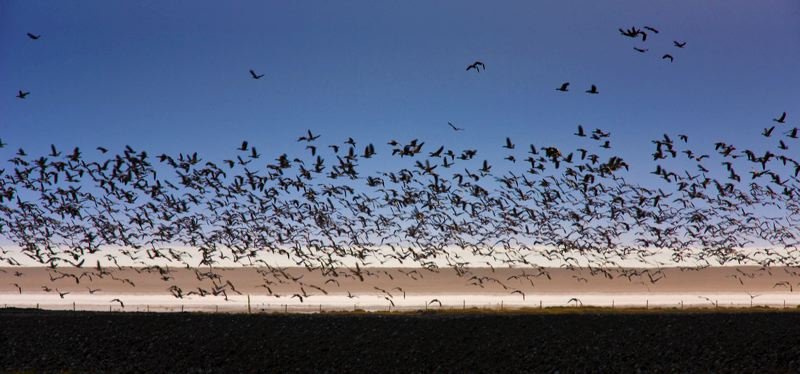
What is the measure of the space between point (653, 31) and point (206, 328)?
138 feet

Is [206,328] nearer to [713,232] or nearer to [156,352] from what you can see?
[156,352]

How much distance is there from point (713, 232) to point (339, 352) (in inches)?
1728

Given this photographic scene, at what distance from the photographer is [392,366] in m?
47.3

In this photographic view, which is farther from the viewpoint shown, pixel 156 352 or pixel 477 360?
pixel 156 352

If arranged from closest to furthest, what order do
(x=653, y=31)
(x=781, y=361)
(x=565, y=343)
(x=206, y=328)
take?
(x=653, y=31) → (x=781, y=361) → (x=565, y=343) → (x=206, y=328)

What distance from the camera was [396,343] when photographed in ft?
178

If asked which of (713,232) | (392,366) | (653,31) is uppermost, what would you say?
(653,31)

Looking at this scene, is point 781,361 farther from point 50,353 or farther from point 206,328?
point 50,353

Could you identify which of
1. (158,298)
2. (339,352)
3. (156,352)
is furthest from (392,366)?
(158,298)

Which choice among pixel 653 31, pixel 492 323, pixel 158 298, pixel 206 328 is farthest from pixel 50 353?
pixel 158 298

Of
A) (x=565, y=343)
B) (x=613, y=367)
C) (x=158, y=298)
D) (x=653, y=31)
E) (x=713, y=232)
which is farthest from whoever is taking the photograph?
(x=158, y=298)

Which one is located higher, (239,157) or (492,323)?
(239,157)

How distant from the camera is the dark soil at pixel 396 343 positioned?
4841 cm

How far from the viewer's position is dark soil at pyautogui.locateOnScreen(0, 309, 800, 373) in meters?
48.4
